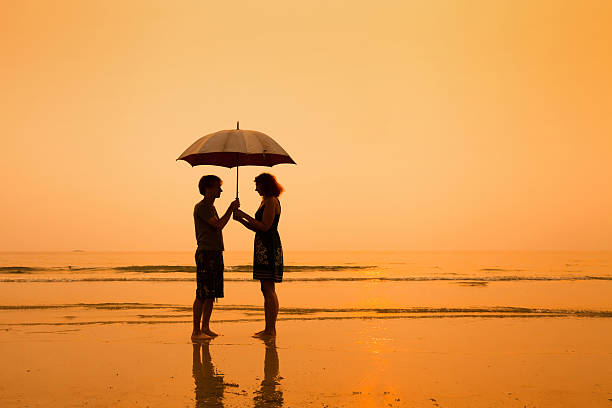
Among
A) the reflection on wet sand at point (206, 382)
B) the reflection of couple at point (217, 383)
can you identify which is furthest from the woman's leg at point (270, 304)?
the reflection on wet sand at point (206, 382)

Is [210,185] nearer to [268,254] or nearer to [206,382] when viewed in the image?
[268,254]

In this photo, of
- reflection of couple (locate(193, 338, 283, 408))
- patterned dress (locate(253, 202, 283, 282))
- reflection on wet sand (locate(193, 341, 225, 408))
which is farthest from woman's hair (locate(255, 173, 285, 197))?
reflection on wet sand (locate(193, 341, 225, 408))

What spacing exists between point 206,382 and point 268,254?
103 inches

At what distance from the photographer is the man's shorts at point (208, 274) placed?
7.80 m

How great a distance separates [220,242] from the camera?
7859 mm

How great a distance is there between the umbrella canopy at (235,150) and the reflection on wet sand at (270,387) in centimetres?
252

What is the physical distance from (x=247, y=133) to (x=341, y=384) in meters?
3.60

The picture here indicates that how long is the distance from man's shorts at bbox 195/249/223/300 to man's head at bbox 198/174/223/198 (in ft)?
2.63

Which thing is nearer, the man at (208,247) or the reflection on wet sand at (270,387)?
the reflection on wet sand at (270,387)

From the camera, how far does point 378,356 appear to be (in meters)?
6.84

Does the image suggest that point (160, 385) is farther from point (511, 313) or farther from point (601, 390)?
point (511, 313)

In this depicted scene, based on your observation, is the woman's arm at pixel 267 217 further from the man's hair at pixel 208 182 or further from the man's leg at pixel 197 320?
the man's leg at pixel 197 320

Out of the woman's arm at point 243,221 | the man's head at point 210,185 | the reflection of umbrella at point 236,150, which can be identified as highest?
the reflection of umbrella at point 236,150

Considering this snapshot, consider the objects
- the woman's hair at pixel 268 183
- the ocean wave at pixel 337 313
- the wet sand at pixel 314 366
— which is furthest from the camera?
the ocean wave at pixel 337 313
